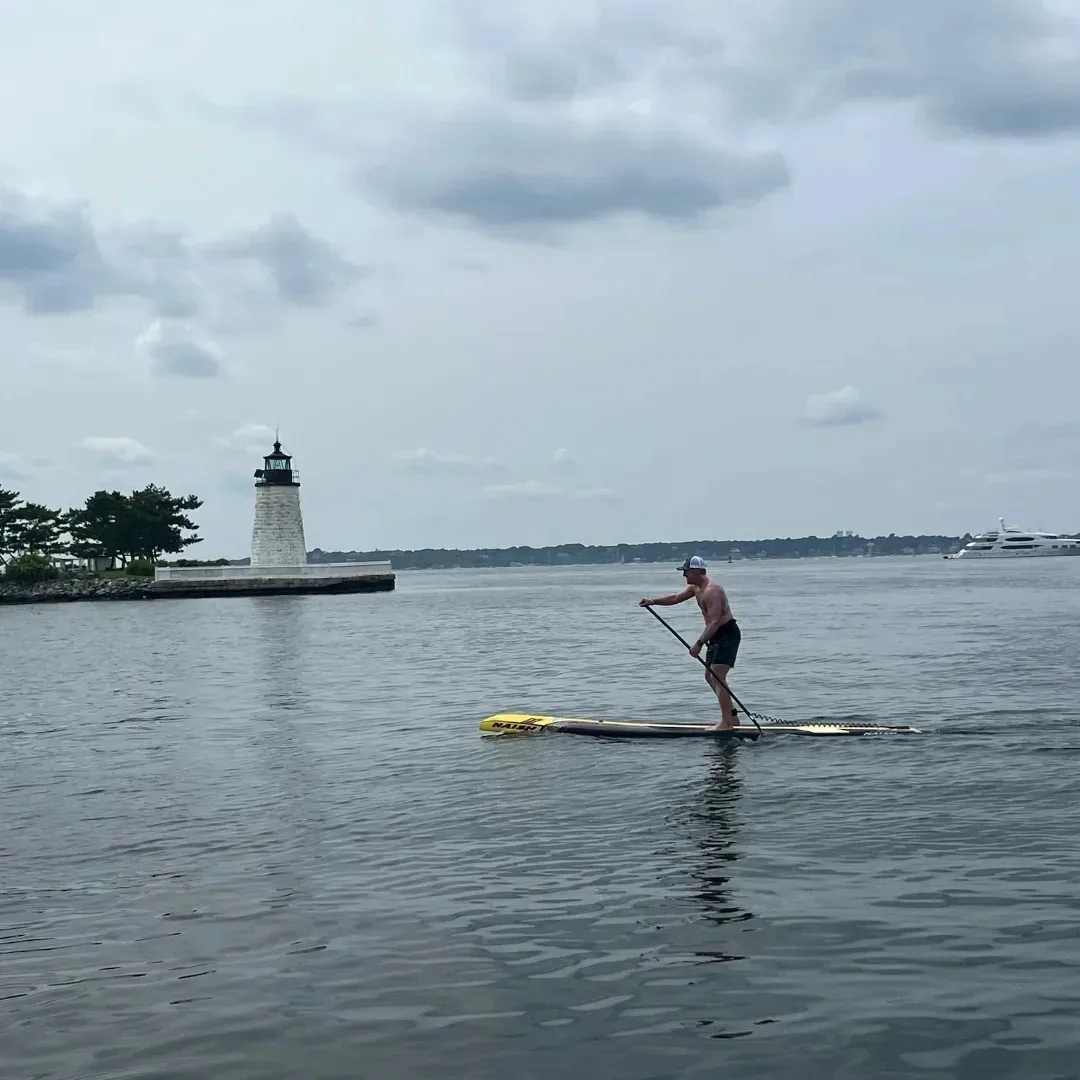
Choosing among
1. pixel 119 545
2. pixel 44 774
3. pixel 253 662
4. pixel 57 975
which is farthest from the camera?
pixel 119 545

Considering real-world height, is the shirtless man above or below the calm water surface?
above

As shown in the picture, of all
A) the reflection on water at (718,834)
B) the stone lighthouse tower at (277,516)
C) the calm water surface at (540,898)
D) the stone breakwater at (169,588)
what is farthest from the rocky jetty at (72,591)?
the reflection on water at (718,834)

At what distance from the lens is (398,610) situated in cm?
8844

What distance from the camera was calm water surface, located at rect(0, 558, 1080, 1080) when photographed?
25.1ft

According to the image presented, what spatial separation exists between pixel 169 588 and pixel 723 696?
10168 cm

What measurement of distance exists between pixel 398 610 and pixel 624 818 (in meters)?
75.3

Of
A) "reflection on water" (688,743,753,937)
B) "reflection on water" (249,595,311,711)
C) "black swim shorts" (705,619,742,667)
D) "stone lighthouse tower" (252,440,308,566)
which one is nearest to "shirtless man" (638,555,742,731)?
"black swim shorts" (705,619,742,667)

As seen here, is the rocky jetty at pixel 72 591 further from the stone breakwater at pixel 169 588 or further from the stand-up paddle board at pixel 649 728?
the stand-up paddle board at pixel 649 728

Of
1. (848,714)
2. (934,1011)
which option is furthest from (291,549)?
(934,1011)

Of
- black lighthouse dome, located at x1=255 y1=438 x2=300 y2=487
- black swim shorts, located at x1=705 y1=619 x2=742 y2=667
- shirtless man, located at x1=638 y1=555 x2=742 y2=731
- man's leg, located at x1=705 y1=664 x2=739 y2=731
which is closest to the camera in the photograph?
shirtless man, located at x1=638 y1=555 x2=742 y2=731

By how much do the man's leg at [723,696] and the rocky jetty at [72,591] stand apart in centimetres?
10682

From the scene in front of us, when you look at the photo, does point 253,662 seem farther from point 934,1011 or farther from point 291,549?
point 291,549

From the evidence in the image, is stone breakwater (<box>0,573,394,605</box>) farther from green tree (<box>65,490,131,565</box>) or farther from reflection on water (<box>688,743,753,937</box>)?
reflection on water (<box>688,743,753,937</box>)

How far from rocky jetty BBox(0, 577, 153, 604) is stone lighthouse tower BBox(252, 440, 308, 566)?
16.3 m
